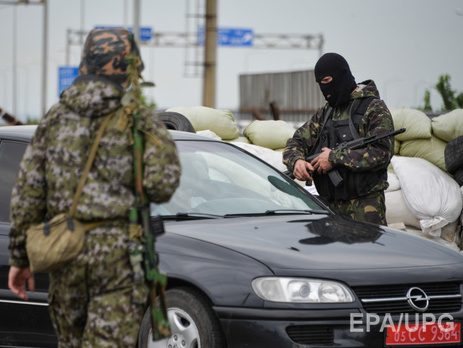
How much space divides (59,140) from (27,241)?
1.30 feet

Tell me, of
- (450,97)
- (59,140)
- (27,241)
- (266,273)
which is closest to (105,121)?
(59,140)

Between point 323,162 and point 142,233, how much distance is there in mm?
2967

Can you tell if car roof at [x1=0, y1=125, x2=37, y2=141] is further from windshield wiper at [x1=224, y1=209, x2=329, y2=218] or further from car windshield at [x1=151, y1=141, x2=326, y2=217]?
windshield wiper at [x1=224, y1=209, x2=329, y2=218]

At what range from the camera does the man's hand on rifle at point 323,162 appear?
20.5ft

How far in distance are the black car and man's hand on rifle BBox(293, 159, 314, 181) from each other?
1.10m

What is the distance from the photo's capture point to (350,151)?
616 cm

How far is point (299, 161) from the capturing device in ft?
20.9

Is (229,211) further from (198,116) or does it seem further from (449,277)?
(198,116)

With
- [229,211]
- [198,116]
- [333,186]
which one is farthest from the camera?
[198,116]

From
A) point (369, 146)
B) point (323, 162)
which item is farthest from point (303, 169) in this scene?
point (369, 146)

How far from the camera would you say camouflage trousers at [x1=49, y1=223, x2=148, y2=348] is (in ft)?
11.2

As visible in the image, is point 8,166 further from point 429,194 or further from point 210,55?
point 210,55

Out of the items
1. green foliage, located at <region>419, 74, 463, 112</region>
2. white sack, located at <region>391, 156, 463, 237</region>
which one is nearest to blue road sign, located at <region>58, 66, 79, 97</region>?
green foliage, located at <region>419, 74, 463, 112</region>

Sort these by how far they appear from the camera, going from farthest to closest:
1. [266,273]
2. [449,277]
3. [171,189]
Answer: [449,277] < [266,273] < [171,189]
